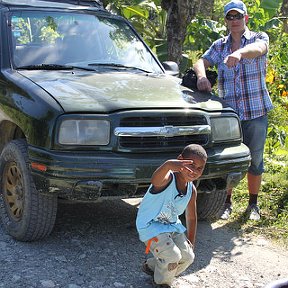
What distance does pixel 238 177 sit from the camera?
452cm

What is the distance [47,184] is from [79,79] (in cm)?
108

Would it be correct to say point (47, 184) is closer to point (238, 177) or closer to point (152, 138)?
point (152, 138)

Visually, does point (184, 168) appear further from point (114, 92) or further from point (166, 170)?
point (114, 92)

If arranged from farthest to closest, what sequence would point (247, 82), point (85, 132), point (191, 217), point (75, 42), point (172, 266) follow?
point (75, 42)
point (247, 82)
point (85, 132)
point (191, 217)
point (172, 266)


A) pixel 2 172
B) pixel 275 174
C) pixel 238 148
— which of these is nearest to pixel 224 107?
pixel 238 148

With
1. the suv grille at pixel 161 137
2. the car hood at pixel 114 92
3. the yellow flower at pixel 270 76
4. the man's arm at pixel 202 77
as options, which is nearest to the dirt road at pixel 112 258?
the suv grille at pixel 161 137

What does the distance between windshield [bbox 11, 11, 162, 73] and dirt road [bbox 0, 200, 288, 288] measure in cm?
147

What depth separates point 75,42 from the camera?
5.33 meters

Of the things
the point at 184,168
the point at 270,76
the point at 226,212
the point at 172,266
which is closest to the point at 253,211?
the point at 226,212

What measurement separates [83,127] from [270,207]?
8.39 feet

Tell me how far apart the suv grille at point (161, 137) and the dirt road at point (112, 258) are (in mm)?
902

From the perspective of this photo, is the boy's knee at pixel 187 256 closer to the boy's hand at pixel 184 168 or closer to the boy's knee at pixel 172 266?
the boy's knee at pixel 172 266

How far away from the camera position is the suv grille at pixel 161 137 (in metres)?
4.04

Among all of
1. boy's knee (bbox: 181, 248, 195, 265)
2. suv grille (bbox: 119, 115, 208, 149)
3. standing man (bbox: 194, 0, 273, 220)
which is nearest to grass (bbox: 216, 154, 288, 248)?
standing man (bbox: 194, 0, 273, 220)
